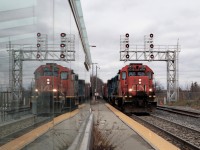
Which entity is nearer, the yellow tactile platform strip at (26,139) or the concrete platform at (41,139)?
the yellow tactile platform strip at (26,139)

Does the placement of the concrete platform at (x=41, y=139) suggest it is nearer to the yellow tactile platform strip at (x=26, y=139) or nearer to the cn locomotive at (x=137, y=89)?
the yellow tactile platform strip at (x=26, y=139)

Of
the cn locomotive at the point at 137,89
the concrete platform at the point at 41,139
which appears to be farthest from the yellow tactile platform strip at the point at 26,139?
the cn locomotive at the point at 137,89

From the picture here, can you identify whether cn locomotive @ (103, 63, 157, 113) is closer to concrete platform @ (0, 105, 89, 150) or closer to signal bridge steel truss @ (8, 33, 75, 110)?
concrete platform @ (0, 105, 89, 150)

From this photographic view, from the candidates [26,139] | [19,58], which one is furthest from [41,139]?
[19,58]

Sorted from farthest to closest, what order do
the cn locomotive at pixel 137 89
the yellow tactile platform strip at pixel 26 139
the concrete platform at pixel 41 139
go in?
1. the cn locomotive at pixel 137 89
2. the concrete platform at pixel 41 139
3. the yellow tactile platform strip at pixel 26 139

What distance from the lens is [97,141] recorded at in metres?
9.20

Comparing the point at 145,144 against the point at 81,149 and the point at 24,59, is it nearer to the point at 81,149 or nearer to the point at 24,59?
the point at 81,149

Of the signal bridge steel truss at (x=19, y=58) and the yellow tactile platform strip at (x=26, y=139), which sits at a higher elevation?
the signal bridge steel truss at (x=19, y=58)

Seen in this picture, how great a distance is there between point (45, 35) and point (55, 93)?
0.92 meters

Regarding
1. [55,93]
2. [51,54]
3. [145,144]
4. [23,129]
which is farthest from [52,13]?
[145,144]

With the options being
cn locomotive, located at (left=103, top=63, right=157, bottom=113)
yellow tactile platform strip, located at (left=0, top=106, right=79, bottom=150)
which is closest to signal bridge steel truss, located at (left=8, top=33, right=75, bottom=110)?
yellow tactile platform strip, located at (left=0, top=106, right=79, bottom=150)

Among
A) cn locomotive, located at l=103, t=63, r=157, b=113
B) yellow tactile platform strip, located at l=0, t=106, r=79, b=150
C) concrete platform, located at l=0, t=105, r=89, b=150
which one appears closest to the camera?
yellow tactile platform strip, located at l=0, t=106, r=79, b=150

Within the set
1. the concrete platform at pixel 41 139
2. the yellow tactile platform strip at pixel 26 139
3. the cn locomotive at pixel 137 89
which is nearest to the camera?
the yellow tactile platform strip at pixel 26 139

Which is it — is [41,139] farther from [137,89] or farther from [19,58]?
[137,89]
